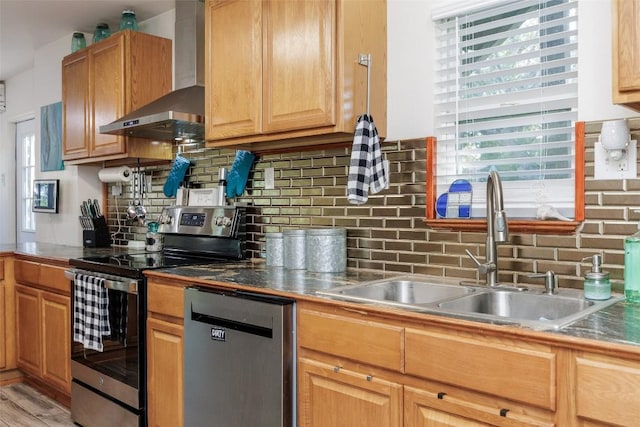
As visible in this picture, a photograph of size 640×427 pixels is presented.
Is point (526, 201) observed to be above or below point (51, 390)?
above

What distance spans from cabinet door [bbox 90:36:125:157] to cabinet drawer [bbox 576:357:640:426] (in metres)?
3.01

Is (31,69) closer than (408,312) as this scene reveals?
No

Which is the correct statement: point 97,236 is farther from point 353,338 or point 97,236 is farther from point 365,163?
point 353,338

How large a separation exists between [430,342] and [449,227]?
0.80m

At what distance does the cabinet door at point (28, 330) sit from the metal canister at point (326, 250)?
2026 millimetres

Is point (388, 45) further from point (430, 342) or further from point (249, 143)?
point (430, 342)

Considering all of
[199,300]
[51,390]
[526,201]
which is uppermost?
[526,201]

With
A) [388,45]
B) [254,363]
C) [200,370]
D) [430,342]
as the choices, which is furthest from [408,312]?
[388,45]

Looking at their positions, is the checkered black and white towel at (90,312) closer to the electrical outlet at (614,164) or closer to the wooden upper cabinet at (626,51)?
the electrical outlet at (614,164)

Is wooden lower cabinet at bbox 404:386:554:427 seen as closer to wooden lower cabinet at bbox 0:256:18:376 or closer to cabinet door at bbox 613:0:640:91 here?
cabinet door at bbox 613:0:640:91

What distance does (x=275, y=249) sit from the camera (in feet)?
8.79

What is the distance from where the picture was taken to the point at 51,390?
3430 millimetres

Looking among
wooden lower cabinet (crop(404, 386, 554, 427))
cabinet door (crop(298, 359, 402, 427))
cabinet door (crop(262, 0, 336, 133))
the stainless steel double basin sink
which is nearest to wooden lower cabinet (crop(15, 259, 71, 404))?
cabinet door (crop(262, 0, 336, 133))

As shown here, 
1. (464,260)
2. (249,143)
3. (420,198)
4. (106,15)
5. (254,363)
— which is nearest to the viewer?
(254,363)
